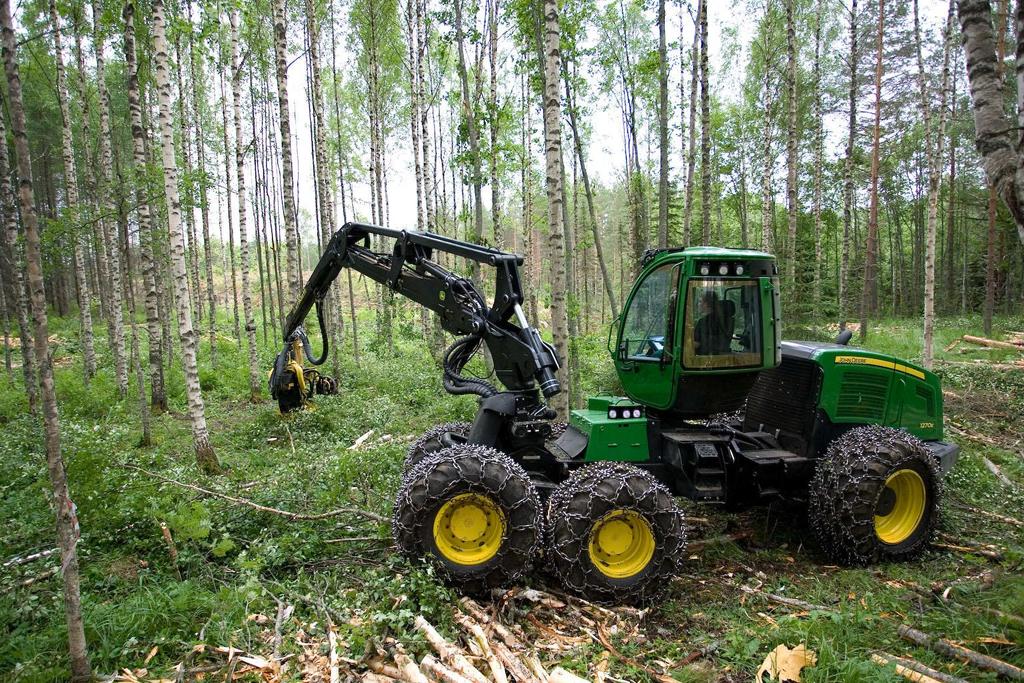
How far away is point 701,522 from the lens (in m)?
5.88

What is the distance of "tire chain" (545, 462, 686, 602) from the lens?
417 centimetres

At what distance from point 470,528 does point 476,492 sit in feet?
1.08

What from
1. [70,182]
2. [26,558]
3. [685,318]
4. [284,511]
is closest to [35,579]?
[26,558]

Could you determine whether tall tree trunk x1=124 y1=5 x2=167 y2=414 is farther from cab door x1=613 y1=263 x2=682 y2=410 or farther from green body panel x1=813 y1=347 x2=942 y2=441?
green body panel x1=813 y1=347 x2=942 y2=441

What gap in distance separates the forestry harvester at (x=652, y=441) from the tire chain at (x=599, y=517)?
0.05 feet

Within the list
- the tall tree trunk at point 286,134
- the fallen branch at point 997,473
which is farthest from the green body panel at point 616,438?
the tall tree trunk at point 286,134

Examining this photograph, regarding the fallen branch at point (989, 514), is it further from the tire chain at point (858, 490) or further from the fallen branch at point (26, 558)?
the fallen branch at point (26, 558)

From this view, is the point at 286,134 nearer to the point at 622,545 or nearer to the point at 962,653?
the point at 622,545

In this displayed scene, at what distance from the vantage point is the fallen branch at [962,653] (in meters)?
3.00

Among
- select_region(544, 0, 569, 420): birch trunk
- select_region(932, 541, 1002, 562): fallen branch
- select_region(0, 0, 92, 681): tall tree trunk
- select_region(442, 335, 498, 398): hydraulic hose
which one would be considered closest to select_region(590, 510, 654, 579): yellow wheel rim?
select_region(442, 335, 498, 398): hydraulic hose

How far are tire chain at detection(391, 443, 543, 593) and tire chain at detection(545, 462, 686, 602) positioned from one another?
21 centimetres

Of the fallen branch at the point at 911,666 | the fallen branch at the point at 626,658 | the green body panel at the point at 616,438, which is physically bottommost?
the fallen branch at the point at 626,658

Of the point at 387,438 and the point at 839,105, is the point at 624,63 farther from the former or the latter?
the point at 387,438

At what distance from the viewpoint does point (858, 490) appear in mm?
4723
